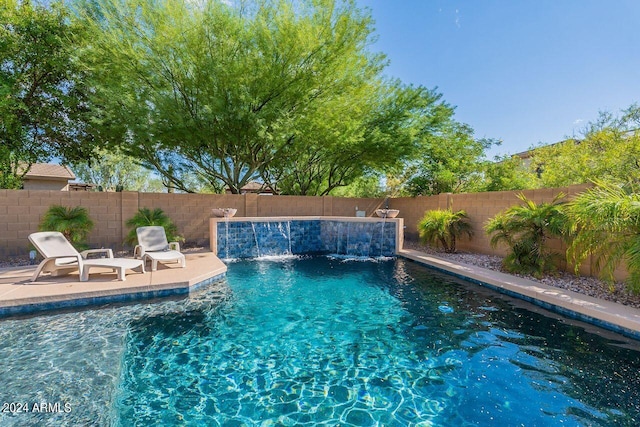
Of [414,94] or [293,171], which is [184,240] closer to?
[293,171]

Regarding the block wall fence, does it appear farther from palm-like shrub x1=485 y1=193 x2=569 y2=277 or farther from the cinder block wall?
palm-like shrub x1=485 y1=193 x2=569 y2=277

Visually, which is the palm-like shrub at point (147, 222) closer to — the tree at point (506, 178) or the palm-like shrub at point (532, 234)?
the palm-like shrub at point (532, 234)

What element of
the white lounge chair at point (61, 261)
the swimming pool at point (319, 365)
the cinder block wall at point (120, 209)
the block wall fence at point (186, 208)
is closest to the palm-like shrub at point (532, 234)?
the block wall fence at point (186, 208)

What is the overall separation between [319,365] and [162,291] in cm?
364

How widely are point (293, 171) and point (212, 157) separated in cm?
443

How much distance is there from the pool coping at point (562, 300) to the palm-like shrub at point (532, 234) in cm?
48

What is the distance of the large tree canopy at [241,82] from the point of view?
952cm

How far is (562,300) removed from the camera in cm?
521

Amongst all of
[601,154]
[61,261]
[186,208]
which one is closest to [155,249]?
[61,261]

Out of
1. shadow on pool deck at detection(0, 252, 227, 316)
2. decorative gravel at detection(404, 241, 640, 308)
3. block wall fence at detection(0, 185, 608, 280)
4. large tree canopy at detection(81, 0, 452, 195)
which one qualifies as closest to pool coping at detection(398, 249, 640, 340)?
decorative gravel at detection(404, 241, 640, 308)

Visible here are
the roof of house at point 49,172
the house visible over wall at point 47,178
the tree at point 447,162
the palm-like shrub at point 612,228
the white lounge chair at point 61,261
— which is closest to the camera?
the palm-like shrub at point 612,228

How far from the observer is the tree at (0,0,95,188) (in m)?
9.13

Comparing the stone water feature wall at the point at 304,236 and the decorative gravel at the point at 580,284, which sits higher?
the stone water feature wall at the point at 304,236

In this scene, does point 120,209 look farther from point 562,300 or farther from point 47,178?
point 47,178
